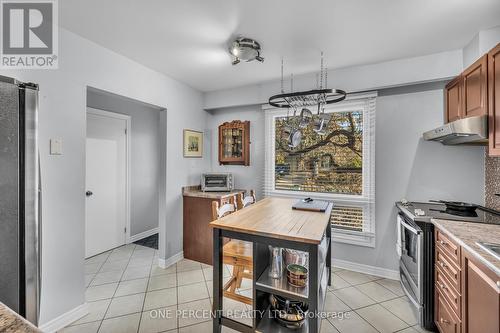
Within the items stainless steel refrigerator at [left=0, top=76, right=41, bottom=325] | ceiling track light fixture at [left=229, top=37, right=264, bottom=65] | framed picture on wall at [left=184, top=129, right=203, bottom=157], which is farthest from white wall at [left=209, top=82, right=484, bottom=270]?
stainless steel refrigerator at [left=0, top=76, right=41, bottom=325]

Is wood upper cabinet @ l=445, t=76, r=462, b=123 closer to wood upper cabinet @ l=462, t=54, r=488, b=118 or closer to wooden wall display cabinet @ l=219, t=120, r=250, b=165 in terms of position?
wood upper cabinet @ l=462, t=54, r=488, b=118

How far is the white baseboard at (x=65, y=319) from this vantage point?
5.88ft

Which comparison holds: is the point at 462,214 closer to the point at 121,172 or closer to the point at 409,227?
the point at 409,227

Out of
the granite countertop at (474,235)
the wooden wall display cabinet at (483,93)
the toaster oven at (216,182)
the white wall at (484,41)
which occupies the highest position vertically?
the white wall at (484,41)

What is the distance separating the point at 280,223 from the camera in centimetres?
177

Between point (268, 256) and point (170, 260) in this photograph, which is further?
point (170, 260)

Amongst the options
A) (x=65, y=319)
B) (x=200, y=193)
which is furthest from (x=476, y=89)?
(x=65, y=319)

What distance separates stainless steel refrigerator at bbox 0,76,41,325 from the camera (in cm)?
99

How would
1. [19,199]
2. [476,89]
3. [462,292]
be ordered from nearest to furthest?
[19,199]
[462,292]
[476,89]

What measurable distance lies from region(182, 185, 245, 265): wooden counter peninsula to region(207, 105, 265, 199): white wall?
0.42 metres

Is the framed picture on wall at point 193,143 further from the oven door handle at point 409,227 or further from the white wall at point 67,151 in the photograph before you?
the oven door handle at point 409,227

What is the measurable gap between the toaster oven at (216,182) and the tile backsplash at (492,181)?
287 cm

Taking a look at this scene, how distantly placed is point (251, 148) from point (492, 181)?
2694 mm

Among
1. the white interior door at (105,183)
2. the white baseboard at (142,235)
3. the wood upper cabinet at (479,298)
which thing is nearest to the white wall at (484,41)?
the wood upper cabinet at (479,298)
